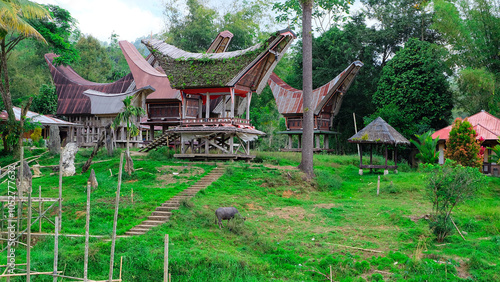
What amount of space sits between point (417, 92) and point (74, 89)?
23020 millimetres

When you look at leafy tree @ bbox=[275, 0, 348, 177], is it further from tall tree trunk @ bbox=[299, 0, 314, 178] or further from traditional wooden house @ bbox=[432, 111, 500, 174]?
traditional wooden house @ bbox=[432, 111, 500, 174]

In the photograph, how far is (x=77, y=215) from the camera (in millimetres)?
14625

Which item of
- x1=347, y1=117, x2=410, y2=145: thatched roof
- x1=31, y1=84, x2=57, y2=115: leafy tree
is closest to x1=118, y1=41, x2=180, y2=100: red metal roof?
x1=31, y1=84, x2=57, y2=115: leafy tree

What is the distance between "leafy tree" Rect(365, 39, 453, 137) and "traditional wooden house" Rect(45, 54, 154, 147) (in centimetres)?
1620

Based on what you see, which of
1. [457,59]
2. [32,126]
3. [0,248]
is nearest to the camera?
[0,248]

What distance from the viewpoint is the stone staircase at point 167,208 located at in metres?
13.6

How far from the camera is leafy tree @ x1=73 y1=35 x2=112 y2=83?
148 ft

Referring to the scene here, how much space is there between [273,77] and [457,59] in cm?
1229

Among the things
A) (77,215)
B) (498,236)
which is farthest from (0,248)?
(498,236)

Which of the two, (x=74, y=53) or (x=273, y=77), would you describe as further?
(x=273, y=77)

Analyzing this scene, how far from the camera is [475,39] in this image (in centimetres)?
2647

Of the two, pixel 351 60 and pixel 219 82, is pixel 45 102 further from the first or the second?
pixel 351 60

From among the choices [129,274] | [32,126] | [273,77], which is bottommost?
[129,274]

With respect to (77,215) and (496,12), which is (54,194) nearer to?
(77,215)
